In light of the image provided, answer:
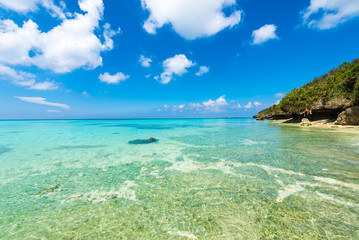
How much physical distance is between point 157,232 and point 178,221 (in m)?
0.59

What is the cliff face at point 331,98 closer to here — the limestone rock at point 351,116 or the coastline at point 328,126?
the limestone rock at point 351,116

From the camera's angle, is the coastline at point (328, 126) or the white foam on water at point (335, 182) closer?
the white foam on water at point (335, 182)

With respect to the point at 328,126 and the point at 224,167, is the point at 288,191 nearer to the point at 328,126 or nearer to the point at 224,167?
the point at 224,167

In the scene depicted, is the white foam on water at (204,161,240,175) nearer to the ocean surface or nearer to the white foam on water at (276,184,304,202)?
the ocean surface

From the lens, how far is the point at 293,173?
6.08 metres

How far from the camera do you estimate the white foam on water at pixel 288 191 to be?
173 inches

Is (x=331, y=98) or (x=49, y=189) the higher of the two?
(x=331, y=98)

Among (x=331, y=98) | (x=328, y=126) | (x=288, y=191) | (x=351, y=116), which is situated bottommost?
(x=288, y=191)

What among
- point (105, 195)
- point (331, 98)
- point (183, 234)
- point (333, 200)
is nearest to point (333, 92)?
point (331, 98)

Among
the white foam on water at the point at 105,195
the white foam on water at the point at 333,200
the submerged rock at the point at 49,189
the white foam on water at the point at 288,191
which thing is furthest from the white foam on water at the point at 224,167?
the submerged rock at the point at 49,189

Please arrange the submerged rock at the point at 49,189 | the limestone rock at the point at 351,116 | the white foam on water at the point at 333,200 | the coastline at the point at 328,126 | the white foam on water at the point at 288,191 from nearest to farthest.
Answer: the white foam on water at the point at 333,200, the white foam on water at the point at 288,191, the submerged rock at the point at 49,189, the coastline at the point at 328,126, the limestone rock at the point at 351,116

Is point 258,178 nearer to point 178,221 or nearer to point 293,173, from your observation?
point 293,173

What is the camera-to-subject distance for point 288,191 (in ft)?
15.5

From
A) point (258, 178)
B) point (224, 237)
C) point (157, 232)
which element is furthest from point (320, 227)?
point (157, 232)
